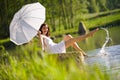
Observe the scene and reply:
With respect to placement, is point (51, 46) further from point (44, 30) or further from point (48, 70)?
point (48, 70)

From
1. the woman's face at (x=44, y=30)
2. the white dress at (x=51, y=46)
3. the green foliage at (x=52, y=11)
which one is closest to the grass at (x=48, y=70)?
the white dress at (x=51, y=46)

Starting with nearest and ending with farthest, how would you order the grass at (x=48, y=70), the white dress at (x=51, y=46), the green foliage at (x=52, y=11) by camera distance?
1. the grass at (x=48, y=70)
2. the white dress at (x=51, y=46)
3. the green foliage at (x=52, y=11)

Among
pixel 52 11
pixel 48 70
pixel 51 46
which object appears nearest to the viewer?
pixel 48 70

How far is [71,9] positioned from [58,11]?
1.85 metres

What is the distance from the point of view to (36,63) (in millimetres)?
5121

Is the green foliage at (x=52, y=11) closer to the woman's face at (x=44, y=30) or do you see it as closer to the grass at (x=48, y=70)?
the woman's face at (x=44, y=30)

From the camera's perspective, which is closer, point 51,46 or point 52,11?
point 51,46


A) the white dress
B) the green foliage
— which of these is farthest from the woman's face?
the green foliage

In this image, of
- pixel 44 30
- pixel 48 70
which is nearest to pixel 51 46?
pixel 44 30

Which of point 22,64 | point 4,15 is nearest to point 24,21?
point 22,64

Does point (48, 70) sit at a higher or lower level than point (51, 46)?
higher

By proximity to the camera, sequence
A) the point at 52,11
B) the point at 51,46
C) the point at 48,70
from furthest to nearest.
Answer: the point at 52,11, the point at 51,46, the point at 48,70

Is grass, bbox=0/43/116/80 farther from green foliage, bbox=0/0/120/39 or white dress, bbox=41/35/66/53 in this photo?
green foliage, bbox=0/0/120/39

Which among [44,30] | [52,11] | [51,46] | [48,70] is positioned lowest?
[52,11]
